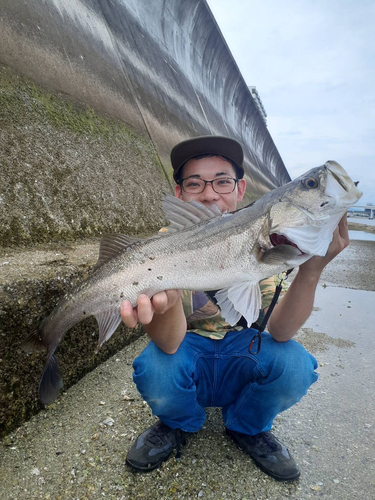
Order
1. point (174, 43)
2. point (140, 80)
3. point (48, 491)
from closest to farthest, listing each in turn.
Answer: point (48, 491)
point (140, 80)
point (174, 43)

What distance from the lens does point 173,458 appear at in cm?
214

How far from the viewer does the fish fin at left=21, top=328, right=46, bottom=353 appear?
191 centimetres

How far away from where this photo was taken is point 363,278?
23.9ft

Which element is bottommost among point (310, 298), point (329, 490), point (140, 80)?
point (329, 490)

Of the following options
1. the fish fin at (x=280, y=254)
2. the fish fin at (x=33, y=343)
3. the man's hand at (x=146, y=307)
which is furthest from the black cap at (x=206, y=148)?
the fish fin at (x=33, y=343)

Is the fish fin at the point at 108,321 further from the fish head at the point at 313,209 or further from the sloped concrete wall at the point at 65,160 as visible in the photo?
the fish head at the point at 313,209

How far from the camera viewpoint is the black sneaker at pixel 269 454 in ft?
6.49

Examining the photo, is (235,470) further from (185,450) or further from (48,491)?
(48,491)

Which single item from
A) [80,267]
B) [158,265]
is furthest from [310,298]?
[80,267]

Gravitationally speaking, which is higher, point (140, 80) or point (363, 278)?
point (140, 80)

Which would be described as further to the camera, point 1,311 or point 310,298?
point 310,298

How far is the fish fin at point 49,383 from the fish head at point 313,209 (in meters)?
1.44

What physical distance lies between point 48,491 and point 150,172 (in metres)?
3.86

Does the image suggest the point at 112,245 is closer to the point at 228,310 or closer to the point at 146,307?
the point at 146,307
